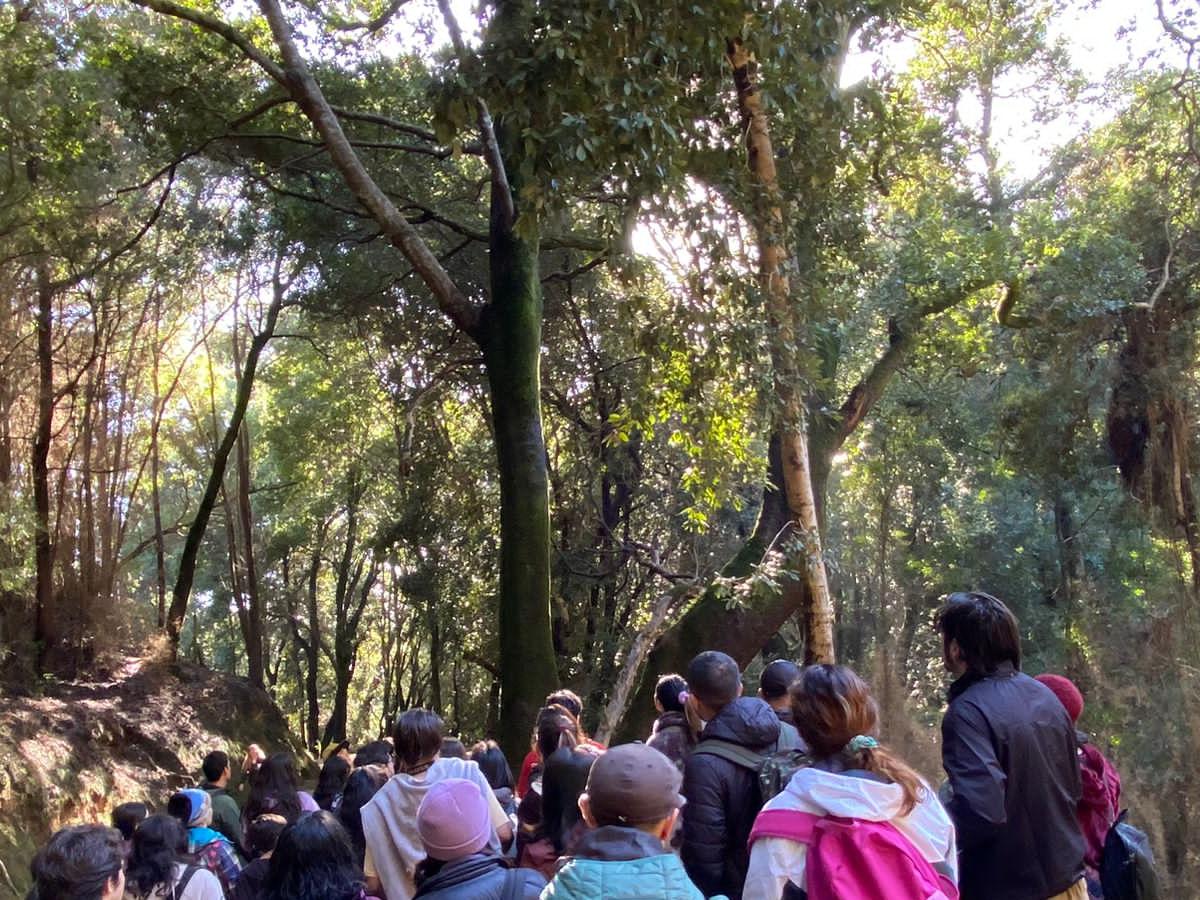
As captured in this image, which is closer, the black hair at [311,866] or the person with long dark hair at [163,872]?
the black hair at [311,866]

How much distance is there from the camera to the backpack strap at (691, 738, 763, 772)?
3.31 m

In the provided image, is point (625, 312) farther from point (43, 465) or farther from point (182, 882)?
point (43, 465)

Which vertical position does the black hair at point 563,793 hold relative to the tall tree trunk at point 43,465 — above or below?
below

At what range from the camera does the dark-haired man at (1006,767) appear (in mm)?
3053

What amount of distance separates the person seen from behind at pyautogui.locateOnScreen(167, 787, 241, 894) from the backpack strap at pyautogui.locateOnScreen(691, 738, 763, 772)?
2469mm

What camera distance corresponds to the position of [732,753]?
3.32m

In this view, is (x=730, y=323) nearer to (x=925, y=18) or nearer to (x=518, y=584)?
(x=518, y=584)

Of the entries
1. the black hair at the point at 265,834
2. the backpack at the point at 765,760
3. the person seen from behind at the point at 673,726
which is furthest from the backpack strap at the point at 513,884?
the black hair at the point at 265,834

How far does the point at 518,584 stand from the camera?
27.9ft

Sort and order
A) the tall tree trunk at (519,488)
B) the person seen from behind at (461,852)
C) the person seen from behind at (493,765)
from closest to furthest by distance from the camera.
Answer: the person seen from behind at (461,852) < the person seen from behind at (493,765) < the tall tree trunk at (519,488)

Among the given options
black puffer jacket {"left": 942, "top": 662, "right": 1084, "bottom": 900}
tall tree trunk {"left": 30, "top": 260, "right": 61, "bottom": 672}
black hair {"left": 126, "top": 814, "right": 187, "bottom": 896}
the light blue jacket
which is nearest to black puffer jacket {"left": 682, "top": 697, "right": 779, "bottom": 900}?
black puffer jacket {"left": 942, "top": 662, "right": 1084, "bottom": 900}

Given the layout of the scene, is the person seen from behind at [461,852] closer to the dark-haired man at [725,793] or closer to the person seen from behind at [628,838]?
the person seen from behind at [628,838]

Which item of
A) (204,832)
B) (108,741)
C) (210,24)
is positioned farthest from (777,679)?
(108,741)

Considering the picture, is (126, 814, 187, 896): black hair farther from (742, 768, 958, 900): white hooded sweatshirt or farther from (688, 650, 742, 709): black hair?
(742, 768, 958, 900): white hooded sweatshirt
